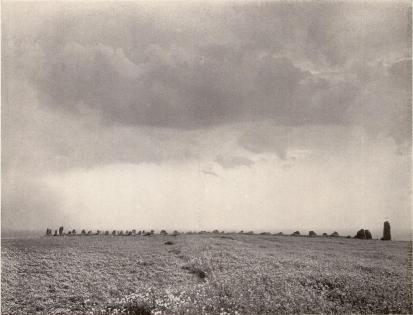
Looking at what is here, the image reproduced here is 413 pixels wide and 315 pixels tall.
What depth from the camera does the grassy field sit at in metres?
18.6

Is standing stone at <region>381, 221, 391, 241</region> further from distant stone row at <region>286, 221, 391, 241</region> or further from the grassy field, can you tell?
the grassy field

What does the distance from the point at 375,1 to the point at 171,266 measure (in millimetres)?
24498

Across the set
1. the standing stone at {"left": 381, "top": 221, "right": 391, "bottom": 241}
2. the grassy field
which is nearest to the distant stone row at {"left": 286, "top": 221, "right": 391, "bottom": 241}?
the standing stone at {"left": 381, "top": 221, "right": 391, "bottom": 241}

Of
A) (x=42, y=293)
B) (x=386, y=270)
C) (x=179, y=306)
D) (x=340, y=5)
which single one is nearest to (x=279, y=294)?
(x=179, y=306)

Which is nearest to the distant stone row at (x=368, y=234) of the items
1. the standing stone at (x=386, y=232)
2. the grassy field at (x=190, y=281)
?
the standing stone at (x=386, y=232)

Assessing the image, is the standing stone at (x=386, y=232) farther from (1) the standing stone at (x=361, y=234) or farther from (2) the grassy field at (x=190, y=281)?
(2) the grassy field at (x=190, y=281)

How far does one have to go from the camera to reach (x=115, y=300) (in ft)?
61.9

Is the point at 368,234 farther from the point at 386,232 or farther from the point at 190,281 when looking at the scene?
the point at 190,281

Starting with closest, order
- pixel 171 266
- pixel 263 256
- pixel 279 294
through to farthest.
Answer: pixel 279 294 → pixel 171 266 → pixel 263 256

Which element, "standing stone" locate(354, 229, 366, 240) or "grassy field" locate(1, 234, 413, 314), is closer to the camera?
"grassy field" locate(1, 234, 413, 314)

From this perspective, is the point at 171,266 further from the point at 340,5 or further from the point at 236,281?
the point at 340,5

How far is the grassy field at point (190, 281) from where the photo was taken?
733 inches

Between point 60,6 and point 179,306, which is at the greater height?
point 60,6

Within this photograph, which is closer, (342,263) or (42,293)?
(42,293)
